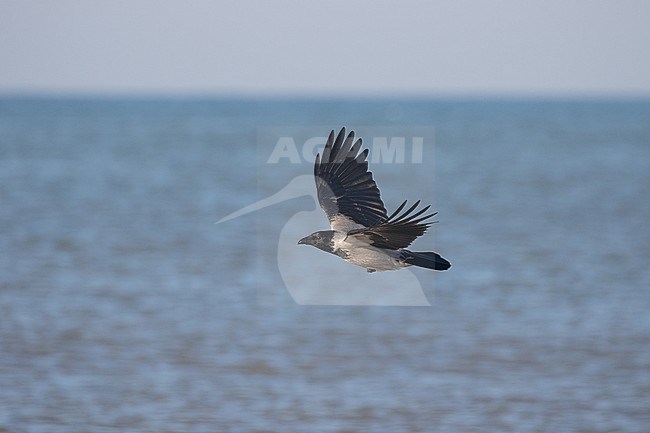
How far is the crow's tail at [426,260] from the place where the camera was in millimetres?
5438

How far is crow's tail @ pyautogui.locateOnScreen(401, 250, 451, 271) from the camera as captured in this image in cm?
544

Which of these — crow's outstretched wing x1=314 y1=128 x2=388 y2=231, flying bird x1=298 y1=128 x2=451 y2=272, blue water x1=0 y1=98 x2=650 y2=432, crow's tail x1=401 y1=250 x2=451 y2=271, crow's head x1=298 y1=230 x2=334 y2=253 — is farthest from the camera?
blue water x1=0 y1=98 x2=650 y2=432

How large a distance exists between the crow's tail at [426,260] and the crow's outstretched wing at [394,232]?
0.27 ft

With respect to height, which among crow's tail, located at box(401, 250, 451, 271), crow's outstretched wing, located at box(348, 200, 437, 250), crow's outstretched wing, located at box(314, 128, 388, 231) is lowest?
crow's tail, located at box(401, 250, 451, 271)

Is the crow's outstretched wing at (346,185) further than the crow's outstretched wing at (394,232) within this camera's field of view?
Yes

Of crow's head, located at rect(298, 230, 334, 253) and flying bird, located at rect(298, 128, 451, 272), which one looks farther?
crow's head, located at rect(298, 230, 334, 253)

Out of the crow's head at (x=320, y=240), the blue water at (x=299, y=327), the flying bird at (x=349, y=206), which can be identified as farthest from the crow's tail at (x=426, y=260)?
the blue water at (x=299, y=327)

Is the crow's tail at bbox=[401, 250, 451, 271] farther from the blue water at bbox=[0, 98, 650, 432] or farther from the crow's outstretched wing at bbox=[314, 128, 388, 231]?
the blue water at bbox=[0, 98, 650, 432]

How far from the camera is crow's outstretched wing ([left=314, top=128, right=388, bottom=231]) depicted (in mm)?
Result: 6285

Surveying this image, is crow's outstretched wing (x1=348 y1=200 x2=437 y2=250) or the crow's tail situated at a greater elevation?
crow's outstretched wing (x1=348 y1=200 x2=437 y2=250)

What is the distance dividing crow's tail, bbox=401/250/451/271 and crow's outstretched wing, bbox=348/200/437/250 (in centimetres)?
8

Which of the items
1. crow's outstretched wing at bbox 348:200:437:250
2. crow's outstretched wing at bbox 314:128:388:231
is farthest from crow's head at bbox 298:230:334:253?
crow's outstretched wing at bbox 314:128:388:231

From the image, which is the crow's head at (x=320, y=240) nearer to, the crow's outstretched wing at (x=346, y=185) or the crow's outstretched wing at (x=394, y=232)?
the crow's outstretched wing at (x=394, y=232)

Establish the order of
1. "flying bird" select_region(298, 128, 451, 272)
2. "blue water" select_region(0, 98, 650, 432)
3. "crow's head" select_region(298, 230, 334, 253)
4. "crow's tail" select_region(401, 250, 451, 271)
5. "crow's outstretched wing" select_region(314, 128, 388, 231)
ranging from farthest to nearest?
"blue water" select_region(0, 98, 650, 432), "crow's outstretched wing" select_region(314, 128, 388, 231), "crow's head" select_region(298, 230, 334, 253), "flying bird" select_region(298, 128, 451, 272), "crow's tail" select_region(401, 250, 451, 271)
